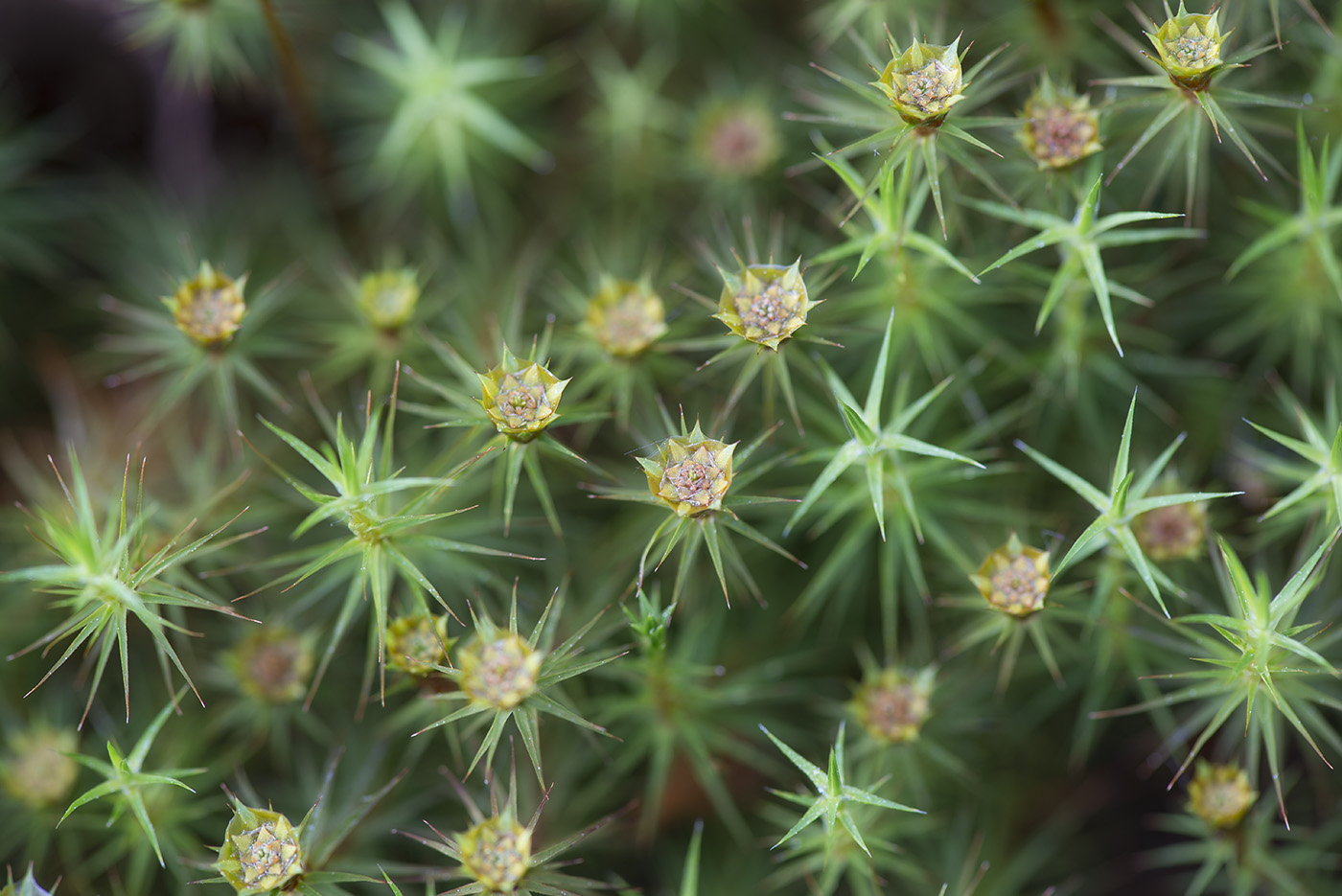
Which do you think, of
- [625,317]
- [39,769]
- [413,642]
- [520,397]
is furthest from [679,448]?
[39,769]

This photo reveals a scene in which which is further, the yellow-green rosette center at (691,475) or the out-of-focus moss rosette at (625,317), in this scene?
the out-of-focus moss rosette at (625,317)

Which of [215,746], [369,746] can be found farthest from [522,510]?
[215,746]

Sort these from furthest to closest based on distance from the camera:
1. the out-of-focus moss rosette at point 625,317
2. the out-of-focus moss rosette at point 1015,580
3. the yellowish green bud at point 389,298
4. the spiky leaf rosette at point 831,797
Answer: the yellowish green bud at point 389,298, the out-of-focus moss rosette at point 625,317, the out-of-focus moss rosette at point 1015,580, the spiky leaf rosette at point 831,797

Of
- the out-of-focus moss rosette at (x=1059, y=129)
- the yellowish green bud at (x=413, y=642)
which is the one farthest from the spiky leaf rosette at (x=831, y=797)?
the out-of-focus moss rosette at (x=1059, y=129)

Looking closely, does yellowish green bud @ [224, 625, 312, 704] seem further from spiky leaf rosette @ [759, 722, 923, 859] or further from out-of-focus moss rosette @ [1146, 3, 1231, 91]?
out-of-focus moss rosette @ [1146, 3, 1231, 91]

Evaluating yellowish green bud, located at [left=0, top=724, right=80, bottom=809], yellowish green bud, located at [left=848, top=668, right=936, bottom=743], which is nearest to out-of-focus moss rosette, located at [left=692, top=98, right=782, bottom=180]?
yellowish green bud, located at [left=848, top=668, right=936, bottom=743]

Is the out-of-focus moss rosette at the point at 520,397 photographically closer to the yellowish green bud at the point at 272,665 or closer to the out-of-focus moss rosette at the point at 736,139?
the yellowish green bud at the point at 272,665

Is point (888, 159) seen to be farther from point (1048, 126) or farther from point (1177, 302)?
point (1177, 302)
